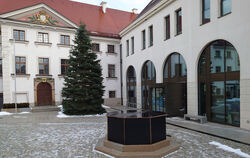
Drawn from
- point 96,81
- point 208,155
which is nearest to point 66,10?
point 96,81

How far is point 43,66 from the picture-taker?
21922mm

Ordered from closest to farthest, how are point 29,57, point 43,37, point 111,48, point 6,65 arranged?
point 6,65 < point 29,57 < point 43,37 < point 111,48

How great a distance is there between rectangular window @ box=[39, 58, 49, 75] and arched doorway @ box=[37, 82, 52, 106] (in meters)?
1.40

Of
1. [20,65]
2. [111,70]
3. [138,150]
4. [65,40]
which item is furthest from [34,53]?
[138,150]

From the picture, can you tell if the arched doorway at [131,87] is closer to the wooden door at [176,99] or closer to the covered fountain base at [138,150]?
the wooden door at [176,99]

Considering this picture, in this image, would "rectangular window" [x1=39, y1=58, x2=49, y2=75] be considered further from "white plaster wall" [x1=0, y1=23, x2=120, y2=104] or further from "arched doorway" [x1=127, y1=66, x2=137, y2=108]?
"arched doorway" [x1=127, y1=66, x2=137, y2=108]

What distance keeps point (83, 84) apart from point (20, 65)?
32.1 feet

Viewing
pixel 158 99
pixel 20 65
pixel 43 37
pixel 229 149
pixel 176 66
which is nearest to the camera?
pixel 229 149

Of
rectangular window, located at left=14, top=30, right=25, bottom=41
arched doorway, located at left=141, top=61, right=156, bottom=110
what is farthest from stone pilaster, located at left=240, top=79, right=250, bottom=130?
rectangular window, located at left=14, top=30, right=25, bottom=41

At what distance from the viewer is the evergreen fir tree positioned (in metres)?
16.2

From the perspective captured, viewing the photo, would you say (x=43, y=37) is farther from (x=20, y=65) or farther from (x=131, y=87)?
(x=131, y=87)

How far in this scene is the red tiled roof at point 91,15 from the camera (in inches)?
993

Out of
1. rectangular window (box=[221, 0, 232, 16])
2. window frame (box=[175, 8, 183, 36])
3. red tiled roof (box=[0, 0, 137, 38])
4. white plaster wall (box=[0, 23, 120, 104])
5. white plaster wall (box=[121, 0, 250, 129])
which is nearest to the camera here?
white plaster wall (box=[121, 0, 250, 129])

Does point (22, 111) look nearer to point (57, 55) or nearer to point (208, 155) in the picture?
point (57, 55)
